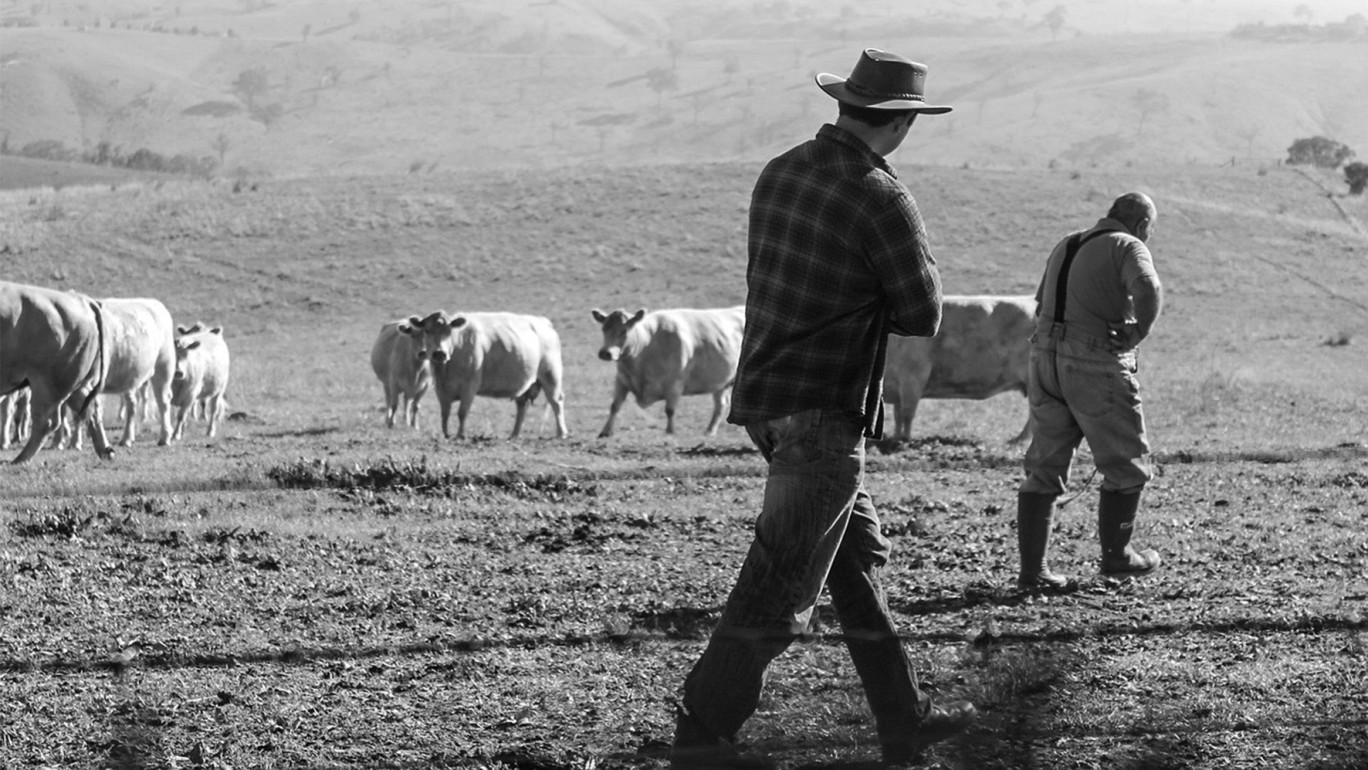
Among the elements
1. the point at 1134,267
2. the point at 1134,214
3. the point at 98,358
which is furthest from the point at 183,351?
the point at 1134,267

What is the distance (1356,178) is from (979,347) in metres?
50.0

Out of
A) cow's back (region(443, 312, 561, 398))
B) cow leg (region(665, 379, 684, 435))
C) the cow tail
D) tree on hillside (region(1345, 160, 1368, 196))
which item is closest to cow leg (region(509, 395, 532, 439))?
cow's back (region(443, 312, 561, 398))

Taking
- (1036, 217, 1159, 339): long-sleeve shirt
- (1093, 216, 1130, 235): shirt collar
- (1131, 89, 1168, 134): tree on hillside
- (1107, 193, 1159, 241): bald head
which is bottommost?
(1036, 217, 1159, 339): long-sleeve shirt

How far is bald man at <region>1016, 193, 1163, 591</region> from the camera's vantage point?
849 cm

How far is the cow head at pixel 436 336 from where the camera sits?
833 inches

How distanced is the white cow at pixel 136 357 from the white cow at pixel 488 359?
331 centimetres

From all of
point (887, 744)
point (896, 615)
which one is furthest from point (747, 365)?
point (896, 615)

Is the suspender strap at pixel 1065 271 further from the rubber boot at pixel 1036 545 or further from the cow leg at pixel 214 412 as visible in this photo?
the cow leg at pixel 214 412

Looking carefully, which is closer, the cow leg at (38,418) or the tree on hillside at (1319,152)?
the cow leg at (38,418)

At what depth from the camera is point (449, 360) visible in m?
21.5

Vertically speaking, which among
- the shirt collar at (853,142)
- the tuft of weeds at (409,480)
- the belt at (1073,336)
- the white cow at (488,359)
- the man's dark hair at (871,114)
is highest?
the man's dark hair at (871,114)

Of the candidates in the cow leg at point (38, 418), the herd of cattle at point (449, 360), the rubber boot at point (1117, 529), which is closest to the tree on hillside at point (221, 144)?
the herd of cattle at point (449, 360)

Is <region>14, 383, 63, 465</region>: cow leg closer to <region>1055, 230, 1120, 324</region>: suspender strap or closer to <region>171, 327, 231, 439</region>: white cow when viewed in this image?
<region>171, 327, 231, 439</region>: white cow

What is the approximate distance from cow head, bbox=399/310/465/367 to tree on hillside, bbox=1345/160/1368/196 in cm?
4971
